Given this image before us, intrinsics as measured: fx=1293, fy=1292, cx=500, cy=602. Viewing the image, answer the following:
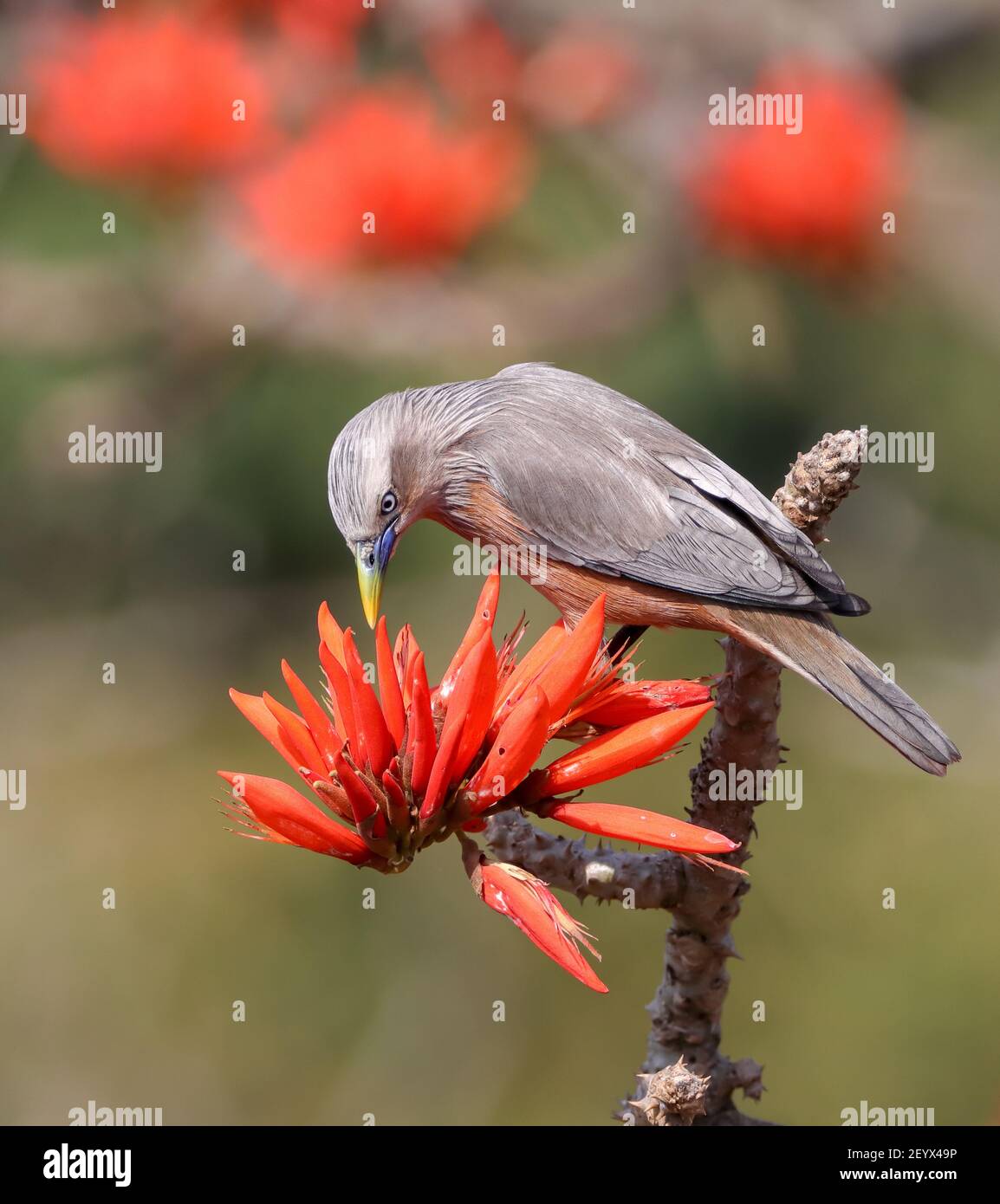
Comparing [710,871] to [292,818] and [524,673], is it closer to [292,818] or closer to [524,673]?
[524,673]

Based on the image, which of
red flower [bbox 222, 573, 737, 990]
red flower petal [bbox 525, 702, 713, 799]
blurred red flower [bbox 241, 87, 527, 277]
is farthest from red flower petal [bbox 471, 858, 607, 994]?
blurred red flower [bbox 241, 87, 527, 277]

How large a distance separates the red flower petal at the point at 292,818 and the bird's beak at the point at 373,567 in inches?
14.2

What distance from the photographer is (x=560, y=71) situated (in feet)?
11.6

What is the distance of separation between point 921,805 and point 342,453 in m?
2.81

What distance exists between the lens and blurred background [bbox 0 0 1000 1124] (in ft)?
11.0

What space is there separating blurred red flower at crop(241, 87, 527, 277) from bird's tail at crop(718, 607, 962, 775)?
192 centimetres

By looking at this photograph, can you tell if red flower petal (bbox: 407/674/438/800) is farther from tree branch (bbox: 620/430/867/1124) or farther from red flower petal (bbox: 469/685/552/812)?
tree branch (bbox: 620/430/867/1124)

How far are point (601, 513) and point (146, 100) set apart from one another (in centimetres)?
191

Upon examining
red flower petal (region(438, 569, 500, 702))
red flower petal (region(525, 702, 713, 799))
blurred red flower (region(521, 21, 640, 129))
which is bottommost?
red flower petal (region(525, 702, 713, 799))

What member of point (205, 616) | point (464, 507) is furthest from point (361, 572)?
point (205, 616)

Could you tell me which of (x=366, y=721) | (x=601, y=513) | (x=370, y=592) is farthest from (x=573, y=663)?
(x=601, y=513)

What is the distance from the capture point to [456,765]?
1288 mm

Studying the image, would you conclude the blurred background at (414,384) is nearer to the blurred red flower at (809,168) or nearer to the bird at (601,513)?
the blurred red flower at (809,168)

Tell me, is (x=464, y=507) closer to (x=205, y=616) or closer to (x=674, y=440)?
(x=674, y=440)
